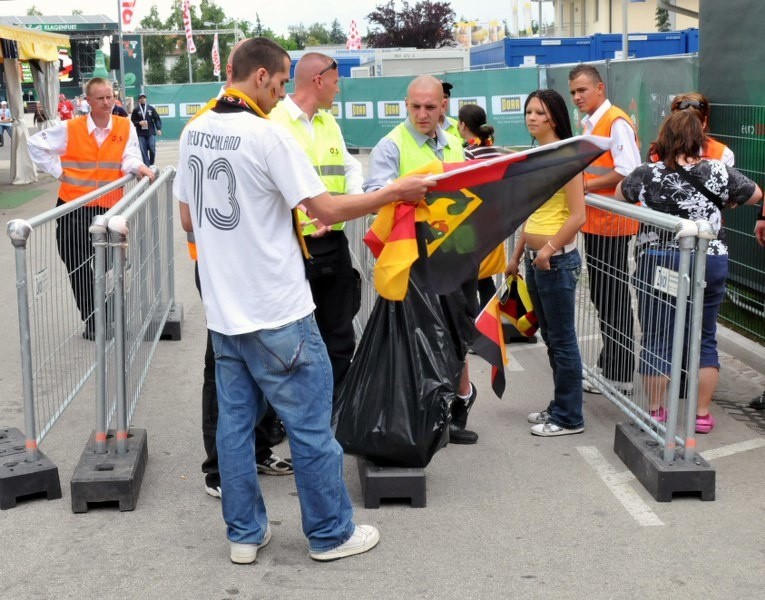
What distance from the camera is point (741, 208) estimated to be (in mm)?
7590

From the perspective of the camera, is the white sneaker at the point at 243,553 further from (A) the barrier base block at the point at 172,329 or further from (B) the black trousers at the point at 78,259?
(A) the barrier base block at the point at 172,329

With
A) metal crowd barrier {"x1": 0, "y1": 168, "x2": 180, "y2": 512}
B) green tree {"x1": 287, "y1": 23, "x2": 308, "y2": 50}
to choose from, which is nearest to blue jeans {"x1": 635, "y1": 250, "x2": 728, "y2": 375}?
metal crowd barrier {"x1": 0, "y1": 168, "x2": 180, "y2": 512}

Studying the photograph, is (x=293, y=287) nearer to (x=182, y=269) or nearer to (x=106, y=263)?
(x=106, y=263)

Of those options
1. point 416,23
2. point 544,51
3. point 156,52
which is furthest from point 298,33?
point 544,51

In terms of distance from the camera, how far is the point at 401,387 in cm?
466

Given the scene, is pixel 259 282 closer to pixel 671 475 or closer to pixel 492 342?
pixel 492 342

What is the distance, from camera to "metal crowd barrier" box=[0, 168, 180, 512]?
4688 millimetres

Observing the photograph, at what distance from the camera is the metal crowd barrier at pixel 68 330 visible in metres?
4.69

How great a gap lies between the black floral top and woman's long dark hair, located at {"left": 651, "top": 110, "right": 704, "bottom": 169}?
0.06 m

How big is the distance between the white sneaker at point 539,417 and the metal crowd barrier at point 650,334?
0.34 metres

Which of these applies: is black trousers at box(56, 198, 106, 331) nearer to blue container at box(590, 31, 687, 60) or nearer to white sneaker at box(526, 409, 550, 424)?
white sneaker at box(526, 409, 550, 424)

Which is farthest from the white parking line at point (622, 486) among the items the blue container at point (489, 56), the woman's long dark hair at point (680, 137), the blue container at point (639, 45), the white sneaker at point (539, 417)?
the blue container at point (489, 56)

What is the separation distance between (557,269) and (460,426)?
3.30ft

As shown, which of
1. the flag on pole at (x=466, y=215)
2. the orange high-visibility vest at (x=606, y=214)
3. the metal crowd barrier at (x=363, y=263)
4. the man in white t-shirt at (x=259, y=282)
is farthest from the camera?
the metal crowd barrier at (x=363, y=263)
